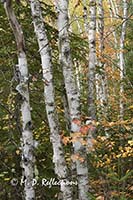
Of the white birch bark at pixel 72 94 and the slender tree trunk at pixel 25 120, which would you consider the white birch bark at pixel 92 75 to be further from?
the slender tree trunk at pixel 25 120

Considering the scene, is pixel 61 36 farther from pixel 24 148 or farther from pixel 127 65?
pixel 127 65

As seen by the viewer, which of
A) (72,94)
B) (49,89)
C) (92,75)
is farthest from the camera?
(92,75)

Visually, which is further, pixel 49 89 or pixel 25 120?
pixel 49 89

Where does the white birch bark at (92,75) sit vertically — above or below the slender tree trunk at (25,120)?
above

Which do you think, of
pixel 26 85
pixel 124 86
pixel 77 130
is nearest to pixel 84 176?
pixel 77 130

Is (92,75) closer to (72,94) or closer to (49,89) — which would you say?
(72,94)

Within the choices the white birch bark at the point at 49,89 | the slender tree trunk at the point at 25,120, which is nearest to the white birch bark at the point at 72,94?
the white birch bark at the point at 49,89

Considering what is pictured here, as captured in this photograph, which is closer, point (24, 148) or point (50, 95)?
point (24, 148)

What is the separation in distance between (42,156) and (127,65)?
5.68 m

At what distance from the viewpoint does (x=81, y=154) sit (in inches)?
214

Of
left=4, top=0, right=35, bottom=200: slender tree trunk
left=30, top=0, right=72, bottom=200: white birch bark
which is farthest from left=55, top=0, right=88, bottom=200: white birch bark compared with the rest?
left=4, top=0, right=35, bottom=200: slender tree trunk

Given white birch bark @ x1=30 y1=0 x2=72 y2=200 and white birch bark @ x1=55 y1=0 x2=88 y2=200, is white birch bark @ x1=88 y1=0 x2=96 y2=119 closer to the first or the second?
white birch bark @ x1=55 y1=0 x2=88 y2=200

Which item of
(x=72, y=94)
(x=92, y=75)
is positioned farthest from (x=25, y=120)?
(x=92, y=75)

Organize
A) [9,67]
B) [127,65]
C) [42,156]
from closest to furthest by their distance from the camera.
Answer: [9,67] → [42,156] → [127,65]
